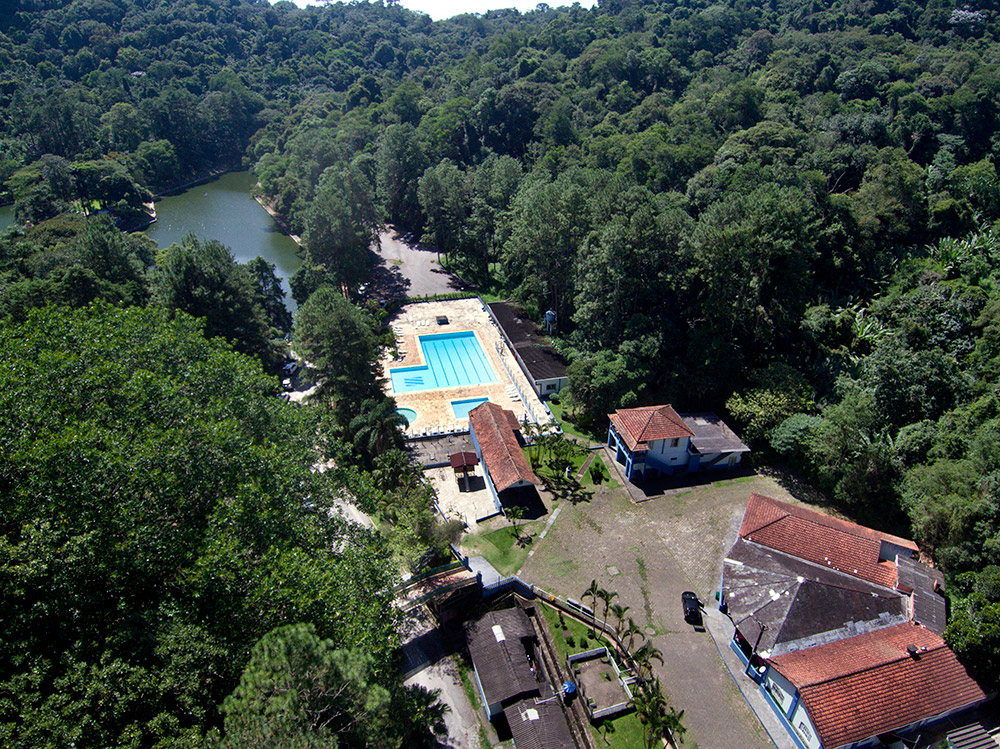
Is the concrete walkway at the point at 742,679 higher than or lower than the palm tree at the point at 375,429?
lower

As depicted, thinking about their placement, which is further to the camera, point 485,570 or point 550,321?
point 550,321

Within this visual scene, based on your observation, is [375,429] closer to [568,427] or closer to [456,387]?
[456,387]

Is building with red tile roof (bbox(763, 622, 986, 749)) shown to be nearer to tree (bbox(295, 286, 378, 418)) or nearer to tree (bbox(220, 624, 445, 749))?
tree (bbox(220, 624, 445, 749))

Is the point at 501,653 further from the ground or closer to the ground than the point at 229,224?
closer to the ground

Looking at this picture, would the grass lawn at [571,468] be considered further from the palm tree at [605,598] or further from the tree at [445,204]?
the tree at [445,204]

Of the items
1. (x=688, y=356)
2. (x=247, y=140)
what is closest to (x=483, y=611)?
(x=688, y=356)

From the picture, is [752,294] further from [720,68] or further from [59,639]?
[720,68]

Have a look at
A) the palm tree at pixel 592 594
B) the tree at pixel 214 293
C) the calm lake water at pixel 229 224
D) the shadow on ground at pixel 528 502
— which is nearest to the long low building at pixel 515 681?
the palm tree at pixel 592 594

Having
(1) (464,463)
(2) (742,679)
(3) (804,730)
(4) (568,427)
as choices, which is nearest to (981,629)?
(3) (804,730)
